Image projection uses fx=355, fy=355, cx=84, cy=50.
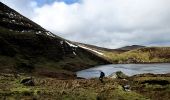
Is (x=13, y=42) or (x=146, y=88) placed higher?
(x=13, y=42)

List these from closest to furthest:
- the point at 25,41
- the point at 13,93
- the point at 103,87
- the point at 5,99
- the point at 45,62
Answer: the point at 5,99
the point at 13,93
the point at 103,87
the point at 45,62
the point at 25,41

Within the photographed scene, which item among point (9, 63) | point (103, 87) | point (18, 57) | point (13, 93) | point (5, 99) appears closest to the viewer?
point (5, 99)

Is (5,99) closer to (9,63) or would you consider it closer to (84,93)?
(84,93)

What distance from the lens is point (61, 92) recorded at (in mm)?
41375

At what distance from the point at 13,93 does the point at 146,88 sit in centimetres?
1815

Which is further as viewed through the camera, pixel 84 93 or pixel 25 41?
pixel 25 41

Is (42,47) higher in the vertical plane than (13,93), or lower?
higher

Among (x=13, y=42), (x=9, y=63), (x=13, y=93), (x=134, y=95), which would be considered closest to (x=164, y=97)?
(x=134, y=95)

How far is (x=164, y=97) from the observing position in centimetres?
4084

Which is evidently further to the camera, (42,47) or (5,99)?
(42,47)

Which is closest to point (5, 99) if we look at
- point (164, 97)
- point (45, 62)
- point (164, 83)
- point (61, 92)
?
point (61, 92)

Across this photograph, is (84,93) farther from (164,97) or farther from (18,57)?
(18,57)

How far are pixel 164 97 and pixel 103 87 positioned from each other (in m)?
9.45

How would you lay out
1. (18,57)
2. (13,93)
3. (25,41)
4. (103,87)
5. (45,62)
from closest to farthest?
(13,93)
(103,87)
(18,57)
(45,62)
(25,41)
